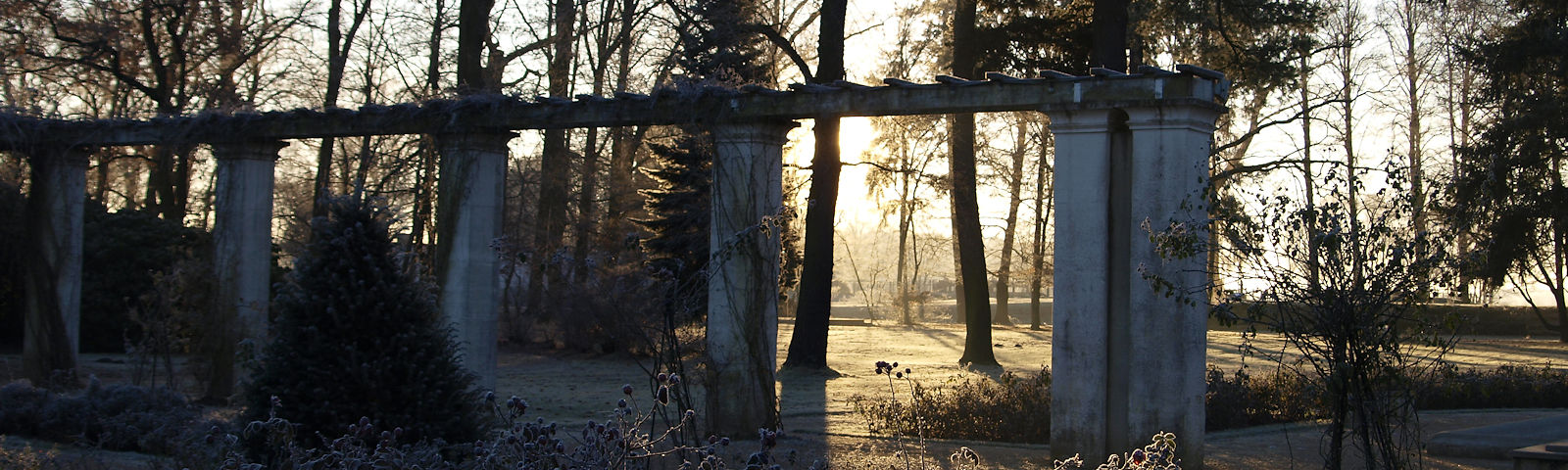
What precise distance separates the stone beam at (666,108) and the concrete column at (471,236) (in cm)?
22

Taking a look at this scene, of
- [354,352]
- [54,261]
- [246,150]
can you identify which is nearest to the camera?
[354,352]

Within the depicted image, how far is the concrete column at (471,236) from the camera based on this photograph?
10273 millimetres

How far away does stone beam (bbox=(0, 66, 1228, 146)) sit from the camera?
775 centimetres

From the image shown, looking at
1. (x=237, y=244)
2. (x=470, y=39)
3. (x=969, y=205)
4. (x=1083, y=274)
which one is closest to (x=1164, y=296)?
(x=1083, y=274)

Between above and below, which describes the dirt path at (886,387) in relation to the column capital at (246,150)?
below

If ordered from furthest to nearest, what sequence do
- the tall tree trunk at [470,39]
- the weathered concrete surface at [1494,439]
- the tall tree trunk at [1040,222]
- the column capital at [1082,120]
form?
1. the tall tree trunk at [1040,222]
2. the tall tree trunk at [470,39]
3. the weathered concrete surface at [1494,439]
4. the column capital at [1082,120]

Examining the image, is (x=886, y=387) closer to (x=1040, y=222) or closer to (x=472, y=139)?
(x=472, y=139)

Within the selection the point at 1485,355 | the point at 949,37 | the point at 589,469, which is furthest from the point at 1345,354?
the point at 1485,355

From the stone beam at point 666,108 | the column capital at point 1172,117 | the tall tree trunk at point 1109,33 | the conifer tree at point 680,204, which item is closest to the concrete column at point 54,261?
the stone beam at point 666,108

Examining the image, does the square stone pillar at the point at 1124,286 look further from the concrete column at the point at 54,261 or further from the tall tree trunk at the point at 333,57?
the tall tree trunk at the point at 333,57

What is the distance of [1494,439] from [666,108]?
21.6 feet

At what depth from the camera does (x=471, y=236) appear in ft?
34.1

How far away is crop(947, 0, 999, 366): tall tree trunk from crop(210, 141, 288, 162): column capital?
10.1 meters

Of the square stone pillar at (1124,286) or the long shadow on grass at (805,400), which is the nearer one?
the square stone pillar at (1124,286)
